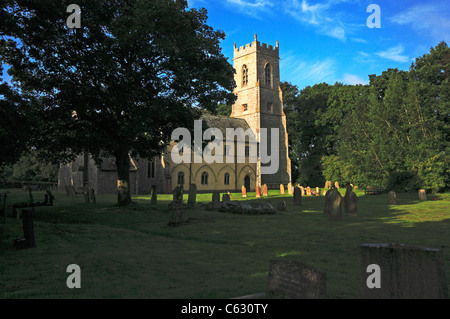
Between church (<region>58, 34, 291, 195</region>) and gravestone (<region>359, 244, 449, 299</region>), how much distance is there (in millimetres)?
35169

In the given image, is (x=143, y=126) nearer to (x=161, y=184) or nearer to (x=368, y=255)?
(x=368, y=255)

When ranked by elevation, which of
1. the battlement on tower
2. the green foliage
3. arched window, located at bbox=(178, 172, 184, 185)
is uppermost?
the battlement on tower

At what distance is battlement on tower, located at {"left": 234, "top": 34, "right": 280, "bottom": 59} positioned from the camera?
51.3 m

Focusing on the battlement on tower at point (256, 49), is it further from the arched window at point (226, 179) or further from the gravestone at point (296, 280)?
the gravestone at point (296, 280)

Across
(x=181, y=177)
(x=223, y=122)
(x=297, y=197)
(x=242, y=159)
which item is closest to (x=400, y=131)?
(x=297, y=197)

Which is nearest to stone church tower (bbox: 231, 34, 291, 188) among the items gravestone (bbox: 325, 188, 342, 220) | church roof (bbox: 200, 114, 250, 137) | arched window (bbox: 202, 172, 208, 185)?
church roof (bbox: 200, 114, 250, 137)

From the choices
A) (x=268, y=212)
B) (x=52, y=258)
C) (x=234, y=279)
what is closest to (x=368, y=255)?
(x=234, y=279)

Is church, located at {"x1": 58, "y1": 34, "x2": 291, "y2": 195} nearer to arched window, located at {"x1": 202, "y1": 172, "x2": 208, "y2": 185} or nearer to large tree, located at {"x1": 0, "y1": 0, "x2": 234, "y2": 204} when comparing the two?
arched window, located at {"x1": 202, "y1": 172, "x2": 208, "y2": 185}

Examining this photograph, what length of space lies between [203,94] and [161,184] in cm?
2389

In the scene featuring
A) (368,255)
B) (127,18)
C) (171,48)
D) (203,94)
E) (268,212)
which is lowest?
(268,212)

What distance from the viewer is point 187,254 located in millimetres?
7895

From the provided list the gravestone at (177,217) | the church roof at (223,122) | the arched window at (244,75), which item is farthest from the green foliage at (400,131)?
the gravestone at (177,217)
